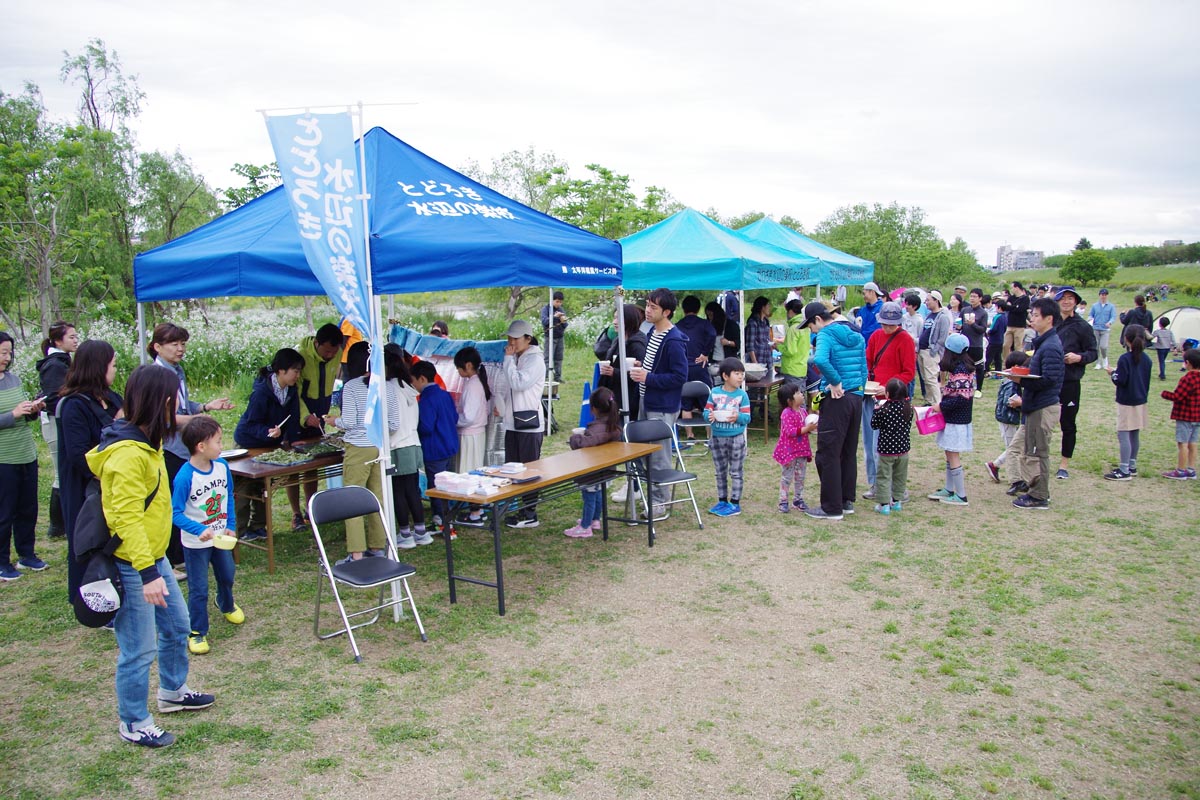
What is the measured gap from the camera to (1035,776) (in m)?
3.33

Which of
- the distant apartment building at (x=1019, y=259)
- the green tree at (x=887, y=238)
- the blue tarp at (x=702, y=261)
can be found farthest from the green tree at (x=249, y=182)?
the distant apartment building at (x=1019, y=259)

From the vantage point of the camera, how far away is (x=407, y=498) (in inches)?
246

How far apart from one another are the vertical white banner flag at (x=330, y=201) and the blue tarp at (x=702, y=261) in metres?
4.35

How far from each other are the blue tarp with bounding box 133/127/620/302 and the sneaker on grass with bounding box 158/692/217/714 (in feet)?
7.87

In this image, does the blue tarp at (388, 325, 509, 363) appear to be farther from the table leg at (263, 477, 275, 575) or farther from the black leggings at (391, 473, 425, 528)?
the table leg at (263, 477, 275, 575)

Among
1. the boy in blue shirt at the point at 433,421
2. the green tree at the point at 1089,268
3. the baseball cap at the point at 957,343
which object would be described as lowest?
the boy in blue shirt at the point at 433,421

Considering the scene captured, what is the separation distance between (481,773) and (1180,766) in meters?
3.00

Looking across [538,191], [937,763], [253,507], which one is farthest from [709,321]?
[538,191]

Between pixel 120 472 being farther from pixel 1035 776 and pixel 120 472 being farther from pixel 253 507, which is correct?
pixel 1035 776

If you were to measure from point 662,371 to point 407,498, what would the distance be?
7.75 ft

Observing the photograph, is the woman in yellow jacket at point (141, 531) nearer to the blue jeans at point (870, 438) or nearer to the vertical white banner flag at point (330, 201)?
the vertical white banner flag at point (330, 201)

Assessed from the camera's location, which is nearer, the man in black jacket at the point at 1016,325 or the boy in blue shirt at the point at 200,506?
the boy in blue shirt at the point at 200,506

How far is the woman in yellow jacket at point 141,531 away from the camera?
3.31m

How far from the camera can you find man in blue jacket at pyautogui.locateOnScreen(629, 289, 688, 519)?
673 centimetres
